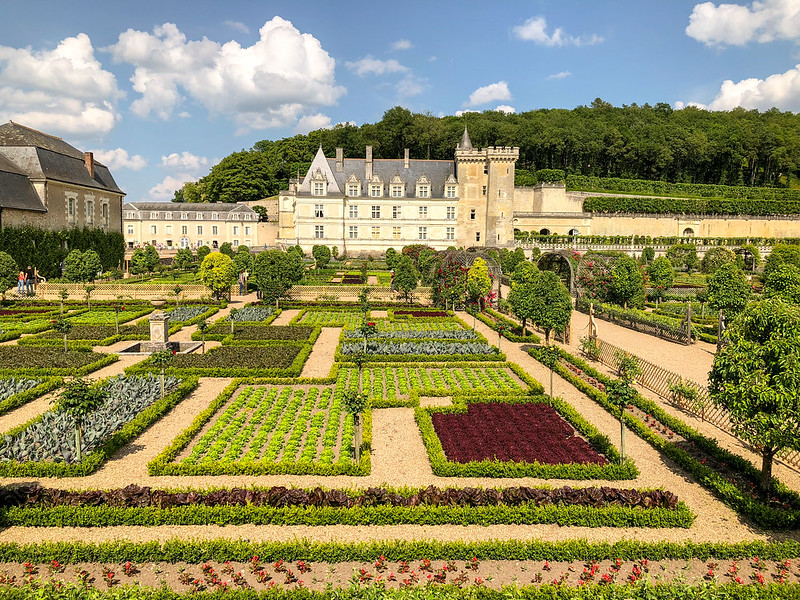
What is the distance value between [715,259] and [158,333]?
5439cm

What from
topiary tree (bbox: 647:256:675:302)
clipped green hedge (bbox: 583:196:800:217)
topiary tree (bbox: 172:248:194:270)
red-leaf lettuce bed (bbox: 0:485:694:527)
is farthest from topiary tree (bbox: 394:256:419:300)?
clipped green hedge (bbox: 583:196:800:217)

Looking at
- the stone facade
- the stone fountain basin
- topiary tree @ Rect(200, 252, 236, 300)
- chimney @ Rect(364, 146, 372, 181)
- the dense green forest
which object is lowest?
the stone fountain basin

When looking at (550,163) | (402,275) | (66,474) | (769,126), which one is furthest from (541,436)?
(769,126)

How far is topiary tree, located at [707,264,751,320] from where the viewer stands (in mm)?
24109

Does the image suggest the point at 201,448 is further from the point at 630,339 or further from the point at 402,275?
the point at 402,275

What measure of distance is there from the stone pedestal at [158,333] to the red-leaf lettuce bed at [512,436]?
13.5 metres

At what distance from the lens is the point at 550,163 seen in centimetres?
8388

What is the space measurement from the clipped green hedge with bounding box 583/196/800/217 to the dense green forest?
490 inches

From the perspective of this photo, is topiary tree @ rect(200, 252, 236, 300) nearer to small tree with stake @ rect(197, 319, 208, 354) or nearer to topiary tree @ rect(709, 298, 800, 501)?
small tree with stake @ rect(197, 319, 208, 354)

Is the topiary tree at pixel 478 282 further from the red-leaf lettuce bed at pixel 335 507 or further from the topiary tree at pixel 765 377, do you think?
the red-leaf lettuce bed at pixel 335 507

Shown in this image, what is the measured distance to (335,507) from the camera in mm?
9156

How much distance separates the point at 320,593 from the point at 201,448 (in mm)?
6318

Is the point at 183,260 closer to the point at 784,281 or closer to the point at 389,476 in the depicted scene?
the point at 389,476

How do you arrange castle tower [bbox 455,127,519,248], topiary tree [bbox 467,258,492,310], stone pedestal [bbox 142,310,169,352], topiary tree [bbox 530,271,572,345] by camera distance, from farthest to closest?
castle tower [bbox 455,127,519,248]
topiary tree [bbox 467,258,492,310]
stone pedestal [bbox 142,310,169,352]
topiary tree [bbox 530,271,572,345]
